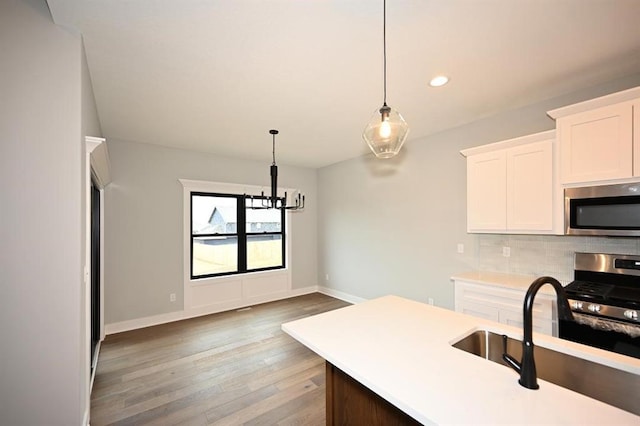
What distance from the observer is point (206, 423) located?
2.06 m

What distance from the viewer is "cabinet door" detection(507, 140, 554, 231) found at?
8.18 feet

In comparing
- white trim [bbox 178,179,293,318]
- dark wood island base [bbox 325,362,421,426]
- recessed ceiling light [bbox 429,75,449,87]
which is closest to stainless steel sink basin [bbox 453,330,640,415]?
dark wood island base [bbox 325,362,421,426]

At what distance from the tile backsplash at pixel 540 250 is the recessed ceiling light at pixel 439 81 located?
6.11 ft

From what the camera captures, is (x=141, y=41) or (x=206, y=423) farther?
(x=206, y=423)

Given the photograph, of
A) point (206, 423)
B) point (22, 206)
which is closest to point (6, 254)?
point (22, 206)

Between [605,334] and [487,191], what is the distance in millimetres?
1476

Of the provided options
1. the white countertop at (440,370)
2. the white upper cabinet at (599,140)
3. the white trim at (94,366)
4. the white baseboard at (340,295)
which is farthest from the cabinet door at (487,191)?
the white trim at (94,366)

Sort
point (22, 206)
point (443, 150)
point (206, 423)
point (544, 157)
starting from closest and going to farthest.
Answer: point (22, 206) < point (206, 423) < point (544, 157) < point (443, 150)

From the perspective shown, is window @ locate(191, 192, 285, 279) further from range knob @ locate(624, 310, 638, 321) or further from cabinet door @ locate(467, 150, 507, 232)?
range knob @ locate(624, 310, 638, 321)

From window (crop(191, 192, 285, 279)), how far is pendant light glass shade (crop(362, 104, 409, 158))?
3631 millimetres

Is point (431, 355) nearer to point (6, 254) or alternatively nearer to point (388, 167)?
point (6, 254)

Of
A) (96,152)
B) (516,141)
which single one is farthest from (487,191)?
(96,152)

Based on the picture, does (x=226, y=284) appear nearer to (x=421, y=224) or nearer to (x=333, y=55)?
(x=421, y=224)

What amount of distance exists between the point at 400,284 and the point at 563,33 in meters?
3.35
